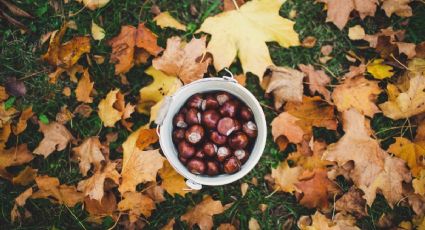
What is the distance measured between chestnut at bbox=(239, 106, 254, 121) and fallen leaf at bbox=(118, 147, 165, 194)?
0.41 metres

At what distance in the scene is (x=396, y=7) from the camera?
2.07 meters

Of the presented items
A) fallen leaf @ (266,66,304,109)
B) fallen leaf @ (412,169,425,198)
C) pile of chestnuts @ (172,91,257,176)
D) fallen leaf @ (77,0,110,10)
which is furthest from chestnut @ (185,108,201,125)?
fallen leaf @ (412,169,425,198)

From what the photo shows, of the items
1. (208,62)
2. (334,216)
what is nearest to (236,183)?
(334,216)

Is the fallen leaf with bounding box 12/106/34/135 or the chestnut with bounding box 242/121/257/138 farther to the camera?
the fallen leaf with bounding box 12/106/34/135

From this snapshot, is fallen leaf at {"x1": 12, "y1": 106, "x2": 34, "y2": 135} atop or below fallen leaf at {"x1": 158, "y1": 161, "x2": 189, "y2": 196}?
atop

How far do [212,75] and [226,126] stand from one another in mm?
349

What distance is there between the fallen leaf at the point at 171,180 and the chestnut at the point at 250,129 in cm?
40

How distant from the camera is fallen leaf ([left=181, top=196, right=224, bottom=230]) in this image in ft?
6.49

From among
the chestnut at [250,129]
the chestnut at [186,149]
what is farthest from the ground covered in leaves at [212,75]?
the chestnut at [250,129]

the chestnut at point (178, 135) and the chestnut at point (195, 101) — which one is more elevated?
the chestnut at point (195, 101)

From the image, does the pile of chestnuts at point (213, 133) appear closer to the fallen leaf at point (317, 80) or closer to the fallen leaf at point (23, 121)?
the fallen leaf at point (317, 80)

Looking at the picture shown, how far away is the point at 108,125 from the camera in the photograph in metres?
2.02

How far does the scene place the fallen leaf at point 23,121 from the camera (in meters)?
2.05

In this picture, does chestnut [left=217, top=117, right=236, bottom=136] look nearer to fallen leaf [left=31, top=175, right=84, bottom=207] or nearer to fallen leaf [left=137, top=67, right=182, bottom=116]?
fallen leaf [left=137, top=67, right=182, bottom=116]
